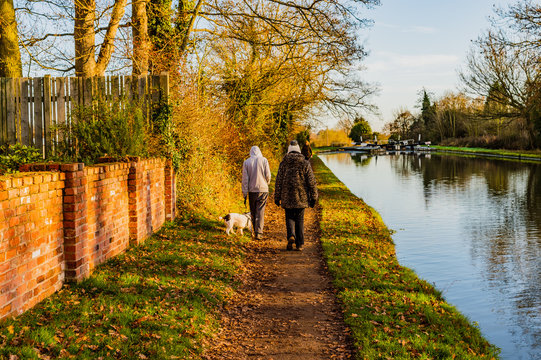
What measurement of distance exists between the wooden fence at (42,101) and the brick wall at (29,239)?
182 inches

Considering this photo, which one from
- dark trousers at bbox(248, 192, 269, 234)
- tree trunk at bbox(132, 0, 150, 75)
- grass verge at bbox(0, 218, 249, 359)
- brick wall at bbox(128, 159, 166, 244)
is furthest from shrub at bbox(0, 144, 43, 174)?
tree trunk at bbox(132, 0, 150, 75)

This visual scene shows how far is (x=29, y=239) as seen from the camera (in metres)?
5.08

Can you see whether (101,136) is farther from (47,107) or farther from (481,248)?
(481,248)

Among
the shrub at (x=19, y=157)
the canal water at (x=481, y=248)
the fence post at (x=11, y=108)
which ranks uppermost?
the fence post at (x=11, y=108)

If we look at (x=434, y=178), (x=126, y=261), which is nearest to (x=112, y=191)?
(x=126, y=261)

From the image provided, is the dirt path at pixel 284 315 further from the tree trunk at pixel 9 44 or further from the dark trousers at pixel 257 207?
the tree trunk at pixel 9 44

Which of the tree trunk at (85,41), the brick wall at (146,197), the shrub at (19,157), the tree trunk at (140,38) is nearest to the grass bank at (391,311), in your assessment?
the brick wall at (146,197)

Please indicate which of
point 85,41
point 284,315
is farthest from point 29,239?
point 85,41

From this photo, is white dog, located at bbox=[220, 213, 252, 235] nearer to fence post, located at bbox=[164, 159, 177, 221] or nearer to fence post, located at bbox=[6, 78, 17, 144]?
fence post, located at bbox=[164, 159, 177, 221]

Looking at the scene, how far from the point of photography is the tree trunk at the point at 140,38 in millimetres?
12000

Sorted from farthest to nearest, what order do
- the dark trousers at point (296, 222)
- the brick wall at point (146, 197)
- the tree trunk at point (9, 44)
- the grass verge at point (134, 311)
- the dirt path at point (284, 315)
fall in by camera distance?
the tree trunk at point (9, 44) < the dark trousers at point (296, 222) < the brick wall at point (146, 197) < the dirt path at point (284, 315) < the grass verge at point (134, 311)

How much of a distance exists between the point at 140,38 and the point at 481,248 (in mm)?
9263

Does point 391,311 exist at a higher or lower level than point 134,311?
lower

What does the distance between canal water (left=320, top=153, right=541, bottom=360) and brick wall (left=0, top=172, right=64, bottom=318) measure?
5.33m
